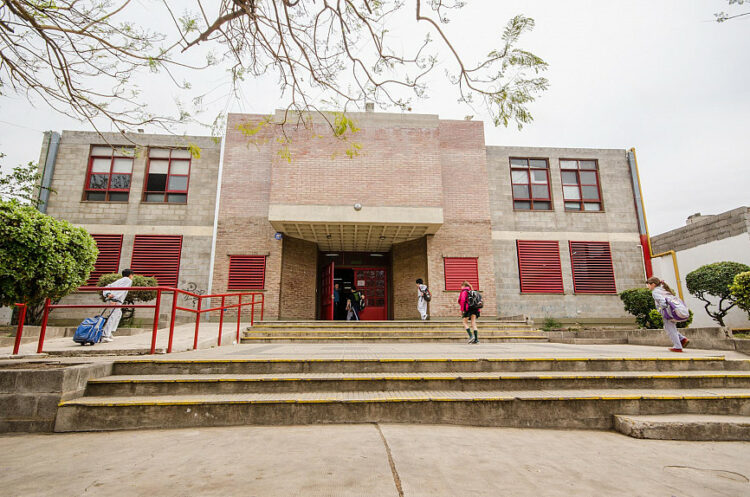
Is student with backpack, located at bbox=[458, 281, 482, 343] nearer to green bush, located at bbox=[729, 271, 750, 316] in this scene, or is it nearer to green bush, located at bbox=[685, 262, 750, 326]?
green bush, located at bbox=[729, 271, 750, 316]

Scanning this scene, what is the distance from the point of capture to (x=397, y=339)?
9.34m

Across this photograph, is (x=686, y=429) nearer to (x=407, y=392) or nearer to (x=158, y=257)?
(x=407, y=392)

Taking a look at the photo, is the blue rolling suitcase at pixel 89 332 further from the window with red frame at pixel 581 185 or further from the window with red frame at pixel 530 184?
the window with red frame at pixel 581 185

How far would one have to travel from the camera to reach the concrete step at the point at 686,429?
133 inches

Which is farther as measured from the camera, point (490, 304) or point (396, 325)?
point (490, 304)

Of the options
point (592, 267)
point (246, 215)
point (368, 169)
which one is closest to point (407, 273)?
point (368, 169)

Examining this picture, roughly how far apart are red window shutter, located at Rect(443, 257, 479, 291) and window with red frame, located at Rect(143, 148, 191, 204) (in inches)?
397

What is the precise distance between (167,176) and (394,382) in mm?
13045

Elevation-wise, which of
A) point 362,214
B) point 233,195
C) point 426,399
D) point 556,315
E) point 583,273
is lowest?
point 426,399

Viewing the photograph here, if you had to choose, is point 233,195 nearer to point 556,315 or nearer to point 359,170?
point 359,170

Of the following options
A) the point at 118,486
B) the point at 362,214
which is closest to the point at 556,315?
the point at 362,214

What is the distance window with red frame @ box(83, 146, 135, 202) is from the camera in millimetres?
13203

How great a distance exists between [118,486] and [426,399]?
2.58 m

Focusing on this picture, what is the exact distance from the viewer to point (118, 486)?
2260 millimetres
